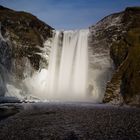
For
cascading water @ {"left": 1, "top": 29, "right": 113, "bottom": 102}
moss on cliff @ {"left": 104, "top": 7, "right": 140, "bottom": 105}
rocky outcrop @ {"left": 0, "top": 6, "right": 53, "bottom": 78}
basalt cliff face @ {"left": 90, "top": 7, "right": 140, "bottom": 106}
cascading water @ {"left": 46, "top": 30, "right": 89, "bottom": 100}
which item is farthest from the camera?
cascading water @ {"left": 46, "top": 30, "right": 89, "bottom": 100}

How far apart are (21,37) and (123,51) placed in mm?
39126

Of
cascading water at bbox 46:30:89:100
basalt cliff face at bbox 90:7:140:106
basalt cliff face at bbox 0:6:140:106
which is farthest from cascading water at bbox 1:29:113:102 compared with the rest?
basalt cliff face at bbox 90:7:140:106

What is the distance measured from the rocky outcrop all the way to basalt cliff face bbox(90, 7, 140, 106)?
19.2m

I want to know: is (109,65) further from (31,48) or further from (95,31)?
(31,48)

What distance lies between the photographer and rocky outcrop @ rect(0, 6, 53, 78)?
108375 millimetres

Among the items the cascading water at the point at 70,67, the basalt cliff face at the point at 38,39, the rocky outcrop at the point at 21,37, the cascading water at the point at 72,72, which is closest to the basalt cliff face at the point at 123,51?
the basalt cliff face at the point at 38,39

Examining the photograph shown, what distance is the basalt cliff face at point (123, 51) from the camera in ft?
246

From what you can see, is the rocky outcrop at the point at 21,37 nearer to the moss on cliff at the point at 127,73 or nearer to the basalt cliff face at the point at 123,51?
the basalt cliff face at the point at 123,51

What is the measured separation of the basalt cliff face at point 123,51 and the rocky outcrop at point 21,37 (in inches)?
755

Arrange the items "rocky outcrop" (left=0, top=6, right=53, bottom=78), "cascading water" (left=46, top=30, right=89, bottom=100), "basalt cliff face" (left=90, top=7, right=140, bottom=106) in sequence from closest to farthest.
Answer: "basalt cliff face" (left=90, top=7, right=140, bottom=106)
"rocky outcrop" (left=0, top=6, right=53, bottom=78)
"cascading water" (left=46, top=30, right=89, bottom=100)

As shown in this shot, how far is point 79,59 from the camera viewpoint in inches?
4434

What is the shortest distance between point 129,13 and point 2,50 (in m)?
42.6

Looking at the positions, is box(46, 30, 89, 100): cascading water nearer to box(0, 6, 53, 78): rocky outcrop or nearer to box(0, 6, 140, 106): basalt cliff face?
box(0, 6, 140, 106): basalt cliff face

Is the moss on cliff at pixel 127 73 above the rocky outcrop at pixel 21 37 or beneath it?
beneath
